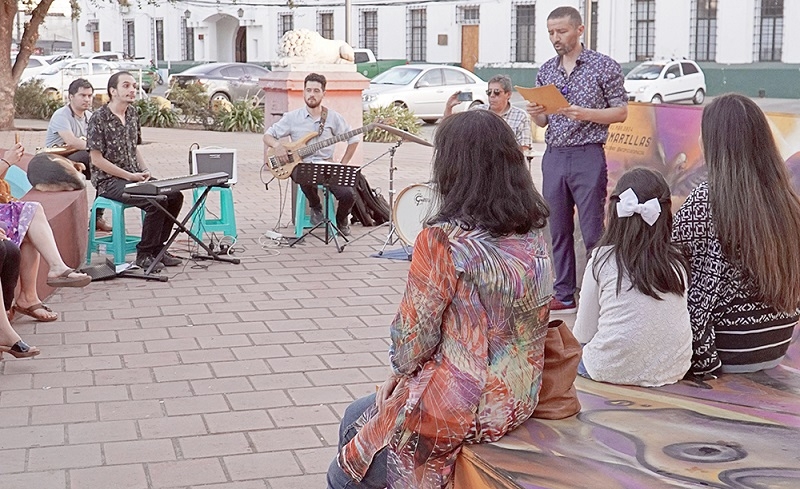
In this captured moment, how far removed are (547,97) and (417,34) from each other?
3325cm

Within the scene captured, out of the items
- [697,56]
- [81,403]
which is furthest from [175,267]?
[697,56]

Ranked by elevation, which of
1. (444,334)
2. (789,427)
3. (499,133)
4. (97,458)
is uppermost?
(499,133)

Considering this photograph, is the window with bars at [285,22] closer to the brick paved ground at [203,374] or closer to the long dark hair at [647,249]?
the brick paved ground at [203,374]

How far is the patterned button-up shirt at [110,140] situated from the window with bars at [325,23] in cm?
3309

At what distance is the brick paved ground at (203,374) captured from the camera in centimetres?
413

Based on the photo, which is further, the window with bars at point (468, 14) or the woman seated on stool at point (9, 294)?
the window with bars at point (468, 14)

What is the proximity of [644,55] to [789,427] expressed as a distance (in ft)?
99.3

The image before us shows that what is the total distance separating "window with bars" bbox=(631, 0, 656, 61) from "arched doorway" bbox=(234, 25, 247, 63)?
17.4 m

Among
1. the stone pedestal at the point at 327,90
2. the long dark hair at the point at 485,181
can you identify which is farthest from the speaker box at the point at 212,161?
the long dark hair at the point at 485,181

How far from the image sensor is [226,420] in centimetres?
463

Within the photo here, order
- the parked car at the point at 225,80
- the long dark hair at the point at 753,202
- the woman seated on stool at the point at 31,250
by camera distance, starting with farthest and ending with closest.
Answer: the parked car at the point at 225,80, the woman seated on stool at the point at 31,250, the long dark hair at the point at 753,202

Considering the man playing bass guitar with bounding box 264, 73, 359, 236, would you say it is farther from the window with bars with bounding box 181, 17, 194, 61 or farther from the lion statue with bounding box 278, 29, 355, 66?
the window with bars with bounding box 181, 17, 194, 61

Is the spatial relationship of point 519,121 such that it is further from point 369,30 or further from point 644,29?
point 369,30

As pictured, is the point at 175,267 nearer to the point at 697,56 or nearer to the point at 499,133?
the point at 499,133
